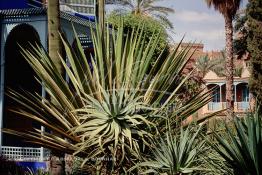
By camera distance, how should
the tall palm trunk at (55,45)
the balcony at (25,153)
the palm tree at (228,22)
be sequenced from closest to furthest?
the tall palm trunk at (55,45) < the balcony at (25,153) < the palm tree at (228,22)

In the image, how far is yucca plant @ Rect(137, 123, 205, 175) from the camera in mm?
5910

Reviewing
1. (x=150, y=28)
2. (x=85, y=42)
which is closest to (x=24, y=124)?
(x=85, y=42)

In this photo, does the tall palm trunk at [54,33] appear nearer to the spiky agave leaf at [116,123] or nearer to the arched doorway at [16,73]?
the spiky agave leaf at [116,123]

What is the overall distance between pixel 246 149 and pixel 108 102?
1.98 m

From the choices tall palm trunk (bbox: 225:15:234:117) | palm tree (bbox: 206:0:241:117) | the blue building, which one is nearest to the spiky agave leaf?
the blue building

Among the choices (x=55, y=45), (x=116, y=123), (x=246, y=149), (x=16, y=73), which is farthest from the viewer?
(x=16, y=73)

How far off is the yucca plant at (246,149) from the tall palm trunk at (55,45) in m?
2.98

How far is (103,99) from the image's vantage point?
7035 millimetres

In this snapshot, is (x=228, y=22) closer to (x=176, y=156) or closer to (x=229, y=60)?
(x=229, y=60)

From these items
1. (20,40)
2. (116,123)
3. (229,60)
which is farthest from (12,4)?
(116,123)

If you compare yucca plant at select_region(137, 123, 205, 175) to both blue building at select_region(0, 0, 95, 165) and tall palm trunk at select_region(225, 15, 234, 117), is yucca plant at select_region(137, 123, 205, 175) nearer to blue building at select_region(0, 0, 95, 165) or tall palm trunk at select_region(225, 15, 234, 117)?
blue building at select_region(0, 0, 95, 165)

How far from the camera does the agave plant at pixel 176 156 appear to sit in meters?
5.91

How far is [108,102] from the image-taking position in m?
6.64

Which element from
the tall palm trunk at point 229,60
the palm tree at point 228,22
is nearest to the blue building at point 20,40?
the tall palm trunk at point 229,60
